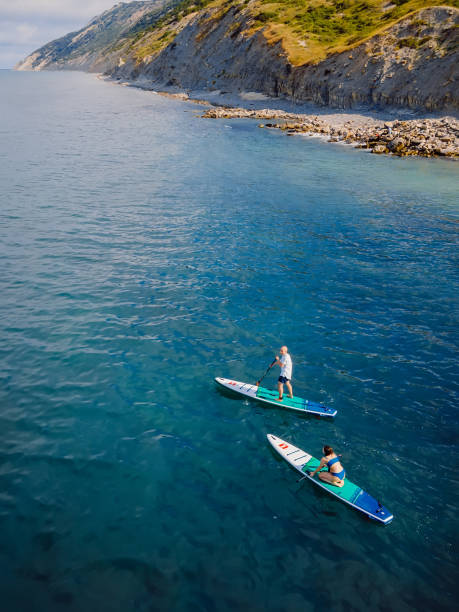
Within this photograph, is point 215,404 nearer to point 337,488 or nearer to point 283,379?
point 283,379

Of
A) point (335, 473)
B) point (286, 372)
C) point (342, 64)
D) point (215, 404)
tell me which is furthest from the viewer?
point (342, 64)

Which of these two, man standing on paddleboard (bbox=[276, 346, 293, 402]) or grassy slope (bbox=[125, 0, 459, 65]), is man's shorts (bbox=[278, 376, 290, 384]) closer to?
man standing on paddleboard (bbox=[276, 346, 293, 402])

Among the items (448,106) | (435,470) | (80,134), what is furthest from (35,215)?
(448,106)

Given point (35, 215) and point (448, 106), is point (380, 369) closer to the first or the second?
point (35, 215)

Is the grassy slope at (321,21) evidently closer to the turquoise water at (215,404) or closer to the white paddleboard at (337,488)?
the turquoise water at (215,404)

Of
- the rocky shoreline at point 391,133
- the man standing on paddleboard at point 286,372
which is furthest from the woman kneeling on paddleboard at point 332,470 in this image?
the rocky shoreline at point 391,133

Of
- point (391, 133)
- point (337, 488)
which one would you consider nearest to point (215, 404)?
point (337, 488)

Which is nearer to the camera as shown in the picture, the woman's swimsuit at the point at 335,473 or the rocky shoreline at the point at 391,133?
the woman's swimsuit at the point at 335,473
